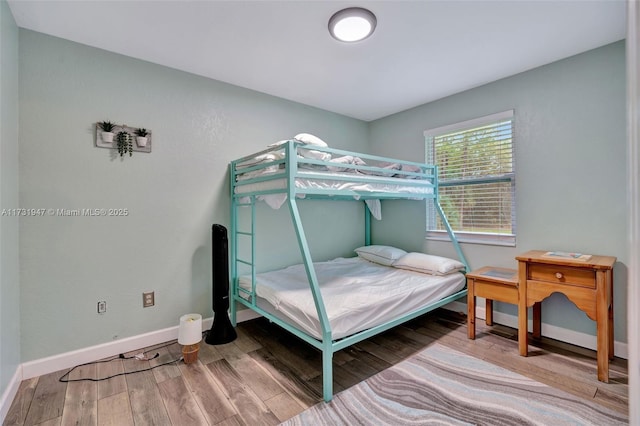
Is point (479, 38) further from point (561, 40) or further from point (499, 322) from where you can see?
point (499, 322)

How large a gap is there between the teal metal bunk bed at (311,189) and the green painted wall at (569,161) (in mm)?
709

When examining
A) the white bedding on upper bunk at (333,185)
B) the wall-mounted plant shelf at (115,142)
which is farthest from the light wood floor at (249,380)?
the wall-mounted plant shelf at (115,142)

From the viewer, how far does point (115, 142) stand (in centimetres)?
223

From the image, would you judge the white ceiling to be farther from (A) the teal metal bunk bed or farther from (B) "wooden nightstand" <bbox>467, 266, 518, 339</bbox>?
(B) "wooden nightstand" <bbox>467, 266, 518, 339</bbox>

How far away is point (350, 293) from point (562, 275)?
1.45 m

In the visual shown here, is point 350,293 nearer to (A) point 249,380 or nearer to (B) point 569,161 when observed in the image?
(A) point 249,380

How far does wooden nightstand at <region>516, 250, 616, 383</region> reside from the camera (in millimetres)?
1850

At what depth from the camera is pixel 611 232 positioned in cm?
218

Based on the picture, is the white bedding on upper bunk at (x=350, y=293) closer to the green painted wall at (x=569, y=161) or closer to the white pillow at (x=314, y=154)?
the green painted wall at (x=569, y=161)

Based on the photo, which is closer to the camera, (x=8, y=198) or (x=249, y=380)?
(x=8, y=198)

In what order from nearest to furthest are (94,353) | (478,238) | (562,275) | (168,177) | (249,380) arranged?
1. (249,380)
2. (562,275)
3. (94,353)
4. (168,177)
5. (478,238)

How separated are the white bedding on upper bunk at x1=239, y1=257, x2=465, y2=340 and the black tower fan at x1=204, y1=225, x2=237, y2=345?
0.80ft

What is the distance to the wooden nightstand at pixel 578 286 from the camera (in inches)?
72.8

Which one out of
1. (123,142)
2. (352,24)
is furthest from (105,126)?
(352,24)
